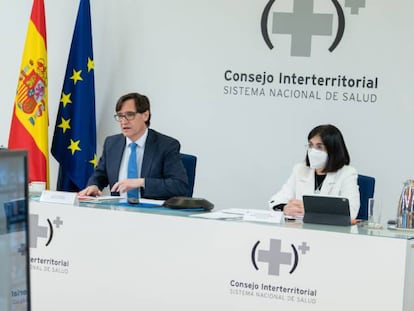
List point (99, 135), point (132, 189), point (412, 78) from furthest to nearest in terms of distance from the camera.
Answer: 1. point (99, 135)
2. point (412, 78)
3. point (132, 189)

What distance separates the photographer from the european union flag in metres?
5.80

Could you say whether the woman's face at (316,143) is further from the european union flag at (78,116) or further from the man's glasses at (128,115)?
the european union flag at (78,116)

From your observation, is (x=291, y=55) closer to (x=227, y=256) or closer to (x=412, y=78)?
(x=412, y=78)

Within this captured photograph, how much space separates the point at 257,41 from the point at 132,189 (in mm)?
1713

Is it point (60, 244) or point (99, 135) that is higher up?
point (99, 135)

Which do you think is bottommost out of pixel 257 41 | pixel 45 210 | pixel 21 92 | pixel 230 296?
pixel 230 296

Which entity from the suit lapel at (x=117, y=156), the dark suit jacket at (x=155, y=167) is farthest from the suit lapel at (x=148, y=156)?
the suit lapel at (x=117, y=156)

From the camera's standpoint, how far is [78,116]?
19.1 ft

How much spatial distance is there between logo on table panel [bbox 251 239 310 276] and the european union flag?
2.70 meters

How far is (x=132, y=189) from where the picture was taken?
4.35 m

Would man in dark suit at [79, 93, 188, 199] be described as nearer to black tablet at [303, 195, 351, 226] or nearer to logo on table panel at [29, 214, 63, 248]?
logo on table panel at [29, 214, 63, 248]

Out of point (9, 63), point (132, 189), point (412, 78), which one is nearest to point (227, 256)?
point (132, 189)

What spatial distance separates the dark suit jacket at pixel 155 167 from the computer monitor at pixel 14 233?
3.06 meters

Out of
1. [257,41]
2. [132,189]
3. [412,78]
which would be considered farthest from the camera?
[257,41]
